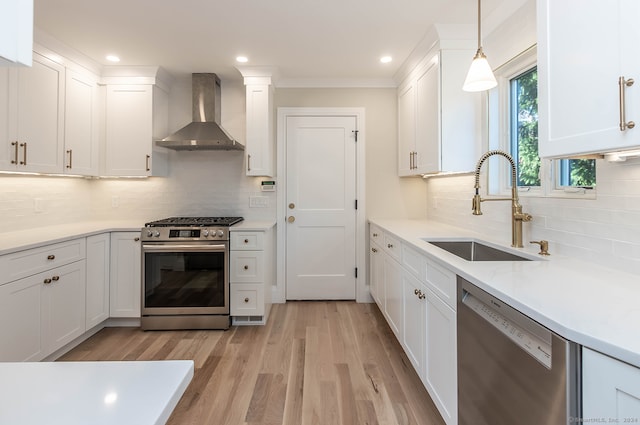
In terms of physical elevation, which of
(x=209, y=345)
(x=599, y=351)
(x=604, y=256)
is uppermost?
(x=604, y=256)

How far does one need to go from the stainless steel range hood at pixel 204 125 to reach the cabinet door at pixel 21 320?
162 centimetres

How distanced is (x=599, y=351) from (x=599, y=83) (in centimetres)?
85

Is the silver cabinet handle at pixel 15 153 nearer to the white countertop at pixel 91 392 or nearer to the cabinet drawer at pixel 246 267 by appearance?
the cabinet drawer at pixel 246 267

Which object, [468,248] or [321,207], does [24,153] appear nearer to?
[321,207]

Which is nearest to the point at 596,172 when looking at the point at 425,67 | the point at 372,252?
the point at 425,67

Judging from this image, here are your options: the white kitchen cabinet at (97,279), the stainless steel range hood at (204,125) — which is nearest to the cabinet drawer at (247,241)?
the stainless steel range hood at (204,125)

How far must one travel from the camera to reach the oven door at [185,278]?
9.78ft

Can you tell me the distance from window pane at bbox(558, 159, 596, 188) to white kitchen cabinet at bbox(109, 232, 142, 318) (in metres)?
3.24

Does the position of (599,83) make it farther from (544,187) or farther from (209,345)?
(209,345)

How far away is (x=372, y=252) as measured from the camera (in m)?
3.61

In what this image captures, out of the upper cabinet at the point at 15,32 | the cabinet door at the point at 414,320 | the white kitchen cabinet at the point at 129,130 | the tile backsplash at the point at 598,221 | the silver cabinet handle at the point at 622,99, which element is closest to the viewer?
the upper cabinet at the point at 15,32

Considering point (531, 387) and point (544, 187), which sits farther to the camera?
point (544, 187)

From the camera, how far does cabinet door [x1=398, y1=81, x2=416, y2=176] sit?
3199 millimetres

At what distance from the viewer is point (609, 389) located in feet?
2.53
